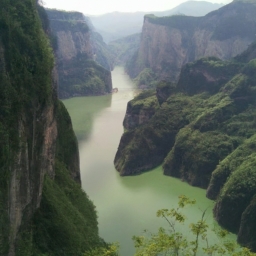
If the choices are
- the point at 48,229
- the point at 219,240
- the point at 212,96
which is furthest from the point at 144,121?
the point at 48,229

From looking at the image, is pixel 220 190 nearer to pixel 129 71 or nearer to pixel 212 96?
pixel 212 96

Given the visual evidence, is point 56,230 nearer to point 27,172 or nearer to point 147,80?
point 27,172

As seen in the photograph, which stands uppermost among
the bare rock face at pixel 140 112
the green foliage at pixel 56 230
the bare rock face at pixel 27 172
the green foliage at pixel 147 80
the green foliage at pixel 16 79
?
the green foliage at pixel 16 79

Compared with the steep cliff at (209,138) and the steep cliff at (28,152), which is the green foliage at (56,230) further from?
the steep cliff at (209,138)

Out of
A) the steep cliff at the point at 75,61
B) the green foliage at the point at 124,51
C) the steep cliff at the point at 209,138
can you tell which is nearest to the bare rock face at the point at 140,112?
the steep cliff at the point at 209,138

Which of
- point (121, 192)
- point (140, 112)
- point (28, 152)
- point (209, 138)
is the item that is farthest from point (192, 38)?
point (28, 152)

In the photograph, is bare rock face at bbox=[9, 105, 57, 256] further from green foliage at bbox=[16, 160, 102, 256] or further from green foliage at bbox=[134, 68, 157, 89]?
green foliage at bbox=[134, 68, 157, 89]
